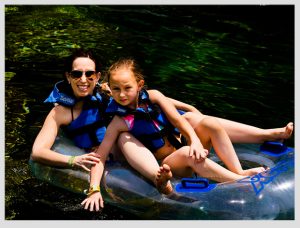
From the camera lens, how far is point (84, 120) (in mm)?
3986

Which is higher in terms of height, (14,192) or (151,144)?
(151,144)

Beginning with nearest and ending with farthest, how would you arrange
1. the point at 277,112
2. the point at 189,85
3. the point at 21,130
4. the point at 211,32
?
the point at 21,130, the point at 277,112, the point at 189,85, the point at 211,32

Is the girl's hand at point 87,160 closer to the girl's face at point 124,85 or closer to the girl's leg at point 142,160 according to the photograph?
the girl's leg at point 142,160

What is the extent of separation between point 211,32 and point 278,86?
8.11 ft

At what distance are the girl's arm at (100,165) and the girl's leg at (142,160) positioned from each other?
0.05 metres

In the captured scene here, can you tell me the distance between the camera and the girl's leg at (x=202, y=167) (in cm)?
343

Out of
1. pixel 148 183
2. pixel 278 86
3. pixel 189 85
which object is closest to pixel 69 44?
pixel 189 85

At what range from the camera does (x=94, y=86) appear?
4.02 m

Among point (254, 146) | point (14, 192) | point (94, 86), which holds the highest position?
point (94, 86)

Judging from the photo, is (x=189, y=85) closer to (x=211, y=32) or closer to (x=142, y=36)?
(x=142, y=36)

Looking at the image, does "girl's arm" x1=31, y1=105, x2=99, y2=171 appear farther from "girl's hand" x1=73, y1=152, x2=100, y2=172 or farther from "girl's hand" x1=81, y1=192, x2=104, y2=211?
"girl's hand" x1=81, y1=192, x2=104, y2=211

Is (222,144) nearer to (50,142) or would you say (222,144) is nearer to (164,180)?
(164,180)

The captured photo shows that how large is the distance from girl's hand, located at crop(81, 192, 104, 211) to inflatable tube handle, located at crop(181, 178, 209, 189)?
518mm

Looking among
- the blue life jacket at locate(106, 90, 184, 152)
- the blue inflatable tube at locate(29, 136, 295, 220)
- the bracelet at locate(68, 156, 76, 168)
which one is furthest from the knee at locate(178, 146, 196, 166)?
the bracelet at locate(68, 156, 76, 168)
